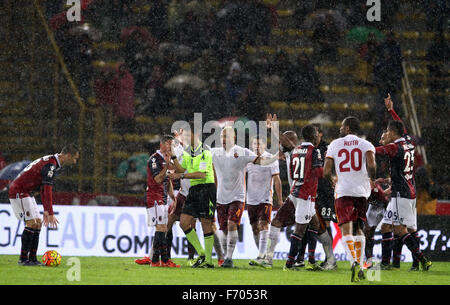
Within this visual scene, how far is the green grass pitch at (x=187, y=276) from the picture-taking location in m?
9.41

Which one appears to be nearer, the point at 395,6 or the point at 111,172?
the point at 111,172

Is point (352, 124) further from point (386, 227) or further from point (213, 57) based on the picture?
point (213, 57)

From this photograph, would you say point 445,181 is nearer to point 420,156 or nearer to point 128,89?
point 420,156

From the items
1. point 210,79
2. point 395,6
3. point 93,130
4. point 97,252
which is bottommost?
point 97,252

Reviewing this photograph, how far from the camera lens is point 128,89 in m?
18.8

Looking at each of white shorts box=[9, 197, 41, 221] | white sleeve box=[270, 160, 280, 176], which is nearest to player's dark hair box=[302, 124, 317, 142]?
white sleeve box=[270, 160, 280, 176]

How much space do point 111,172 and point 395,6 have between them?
29.7ft

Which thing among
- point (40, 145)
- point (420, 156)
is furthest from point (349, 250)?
point (40, 145)

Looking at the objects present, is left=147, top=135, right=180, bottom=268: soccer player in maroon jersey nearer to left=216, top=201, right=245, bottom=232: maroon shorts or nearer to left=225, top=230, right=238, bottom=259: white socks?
left=225, top=230, right=238, bottom=259: white socks

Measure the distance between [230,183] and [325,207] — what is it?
163 cm

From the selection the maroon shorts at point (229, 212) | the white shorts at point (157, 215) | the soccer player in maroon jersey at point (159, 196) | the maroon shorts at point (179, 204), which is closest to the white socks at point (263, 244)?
the maroon shorts at point (229, 212)

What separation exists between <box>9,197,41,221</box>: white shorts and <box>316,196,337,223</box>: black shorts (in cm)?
451

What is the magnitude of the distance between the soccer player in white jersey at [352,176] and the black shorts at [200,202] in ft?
8.46

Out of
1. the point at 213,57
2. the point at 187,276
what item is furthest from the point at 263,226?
the point at 213,57
